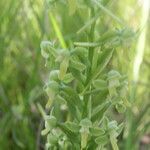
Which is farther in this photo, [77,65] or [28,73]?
[28,73]

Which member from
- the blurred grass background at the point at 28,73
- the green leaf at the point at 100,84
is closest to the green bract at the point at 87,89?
the green leaf at the point at 100,84

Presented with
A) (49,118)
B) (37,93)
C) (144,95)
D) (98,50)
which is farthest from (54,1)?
(144,95)

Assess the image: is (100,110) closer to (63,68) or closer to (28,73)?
(63,68)

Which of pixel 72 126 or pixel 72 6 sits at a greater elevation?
pixel 72 6

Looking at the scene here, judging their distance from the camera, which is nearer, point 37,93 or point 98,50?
point 98,50

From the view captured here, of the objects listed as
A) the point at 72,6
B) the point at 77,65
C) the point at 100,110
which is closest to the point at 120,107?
the point at 100,110

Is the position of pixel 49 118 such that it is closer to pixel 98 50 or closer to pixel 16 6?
pixel 98 50

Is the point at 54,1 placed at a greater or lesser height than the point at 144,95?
greater

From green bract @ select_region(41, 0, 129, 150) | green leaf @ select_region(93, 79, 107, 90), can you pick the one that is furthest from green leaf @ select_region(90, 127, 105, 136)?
green leaf @ select_region(93, 79, 107, 90)

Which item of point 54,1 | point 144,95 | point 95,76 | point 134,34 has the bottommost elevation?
point 144,95
